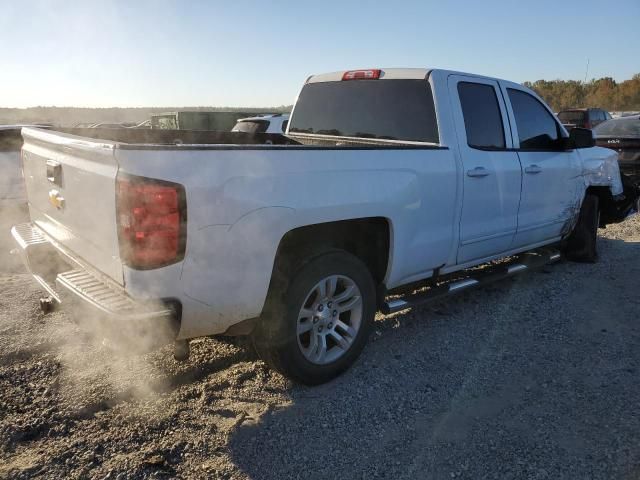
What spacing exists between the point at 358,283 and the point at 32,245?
2107mm

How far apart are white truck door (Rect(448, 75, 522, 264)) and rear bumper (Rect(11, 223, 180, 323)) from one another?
2469 mm

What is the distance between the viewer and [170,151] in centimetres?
240

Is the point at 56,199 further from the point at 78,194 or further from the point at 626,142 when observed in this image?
the point at 626,142

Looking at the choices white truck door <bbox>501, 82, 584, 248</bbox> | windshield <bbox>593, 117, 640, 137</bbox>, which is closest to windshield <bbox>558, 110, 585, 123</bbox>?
windshield <bbox>593, 117, 640, 137</bbox>

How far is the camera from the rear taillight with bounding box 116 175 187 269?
2.36 metres

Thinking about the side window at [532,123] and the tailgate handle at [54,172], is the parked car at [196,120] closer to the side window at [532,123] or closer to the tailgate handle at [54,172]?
the side window at [532,123]

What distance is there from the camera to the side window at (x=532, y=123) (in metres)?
4.77

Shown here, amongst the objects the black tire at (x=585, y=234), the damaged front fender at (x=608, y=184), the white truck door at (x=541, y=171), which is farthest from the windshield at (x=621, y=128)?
the white truck door at (x=541, y=171)

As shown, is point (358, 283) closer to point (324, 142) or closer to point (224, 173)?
point (224, 173)

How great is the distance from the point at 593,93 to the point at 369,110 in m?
61.4

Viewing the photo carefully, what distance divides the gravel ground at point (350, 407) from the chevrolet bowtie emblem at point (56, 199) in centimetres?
93

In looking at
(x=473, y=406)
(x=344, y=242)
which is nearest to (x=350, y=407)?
(x=473, y=406)

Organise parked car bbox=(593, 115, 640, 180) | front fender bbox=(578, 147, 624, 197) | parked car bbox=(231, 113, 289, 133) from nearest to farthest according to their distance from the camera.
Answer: front fender bbox=(578, 147, 624, 197) < parked car bbox=(593, 115, 640, 180) < parked car bbox=(231, 113, 289, 133)

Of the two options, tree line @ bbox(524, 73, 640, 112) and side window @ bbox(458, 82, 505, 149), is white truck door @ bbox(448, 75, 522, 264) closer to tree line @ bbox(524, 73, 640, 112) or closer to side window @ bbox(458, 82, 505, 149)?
side window @ bbox(458, 82, 505, 149)
